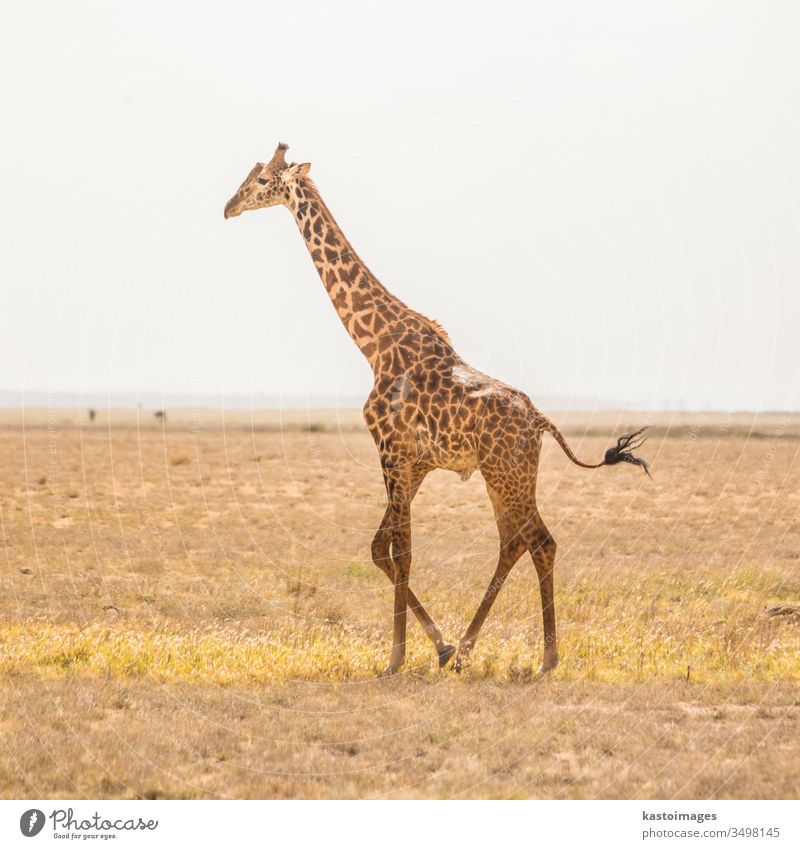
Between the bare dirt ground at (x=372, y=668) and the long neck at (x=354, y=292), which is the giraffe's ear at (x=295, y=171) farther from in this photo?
the bare dirt ground at (x=372, y=668)

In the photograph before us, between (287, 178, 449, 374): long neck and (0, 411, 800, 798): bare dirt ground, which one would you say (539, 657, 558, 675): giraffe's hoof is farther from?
(287, 178, 449, 374): long neck

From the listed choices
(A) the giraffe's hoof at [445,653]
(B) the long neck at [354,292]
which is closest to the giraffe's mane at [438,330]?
(B) the long neck at [354,292]

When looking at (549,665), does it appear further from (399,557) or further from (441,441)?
(441,441)

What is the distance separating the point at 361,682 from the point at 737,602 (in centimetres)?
696

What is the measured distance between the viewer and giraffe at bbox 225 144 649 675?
956cm

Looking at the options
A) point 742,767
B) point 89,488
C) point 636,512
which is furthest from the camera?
point 89,488

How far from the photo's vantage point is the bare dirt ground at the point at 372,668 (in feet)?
23.4

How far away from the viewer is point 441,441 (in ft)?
31.9

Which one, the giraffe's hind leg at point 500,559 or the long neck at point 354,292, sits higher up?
the long neck at point 354,292

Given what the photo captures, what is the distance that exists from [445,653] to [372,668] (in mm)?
835

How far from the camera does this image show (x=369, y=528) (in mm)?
23812

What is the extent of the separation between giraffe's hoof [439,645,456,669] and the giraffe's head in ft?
18.1

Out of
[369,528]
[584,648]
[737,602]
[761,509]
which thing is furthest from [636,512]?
[584,648]
